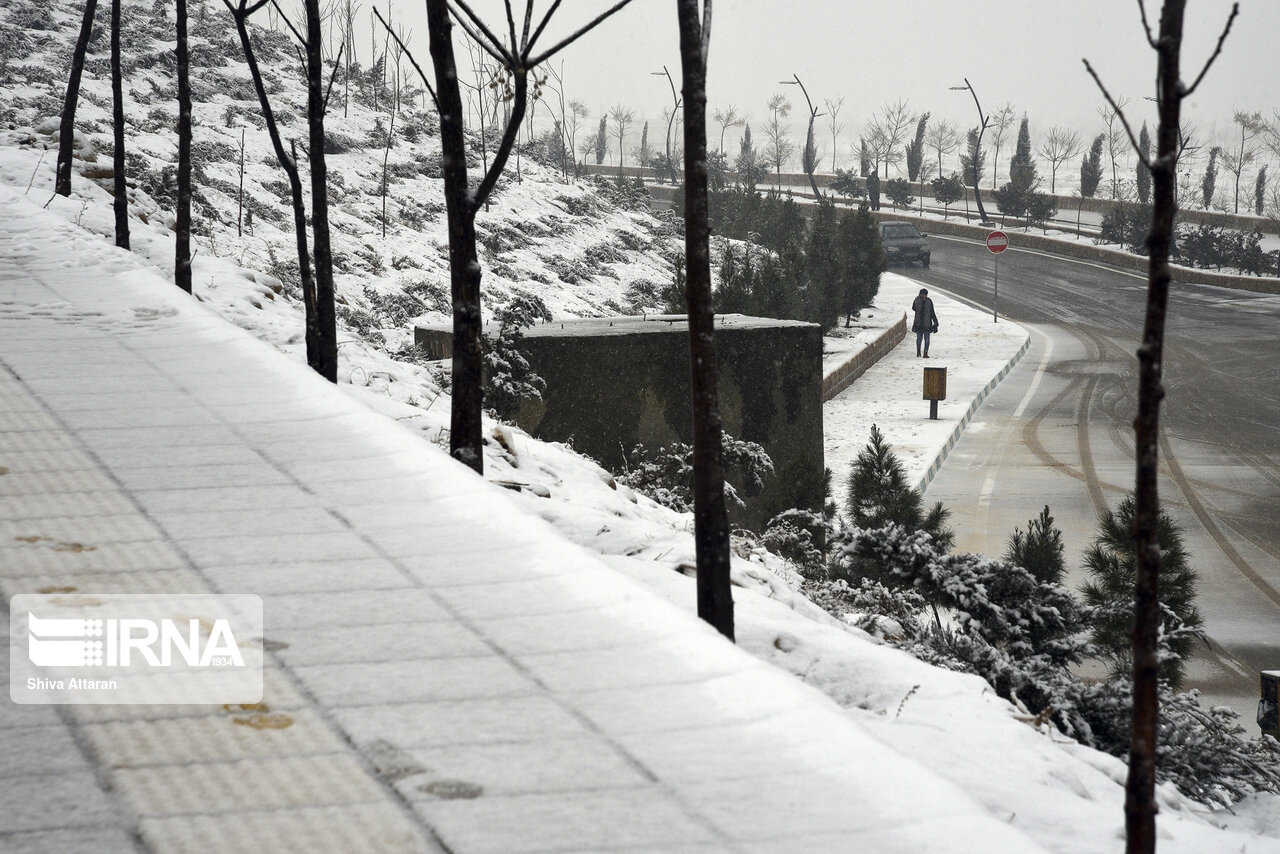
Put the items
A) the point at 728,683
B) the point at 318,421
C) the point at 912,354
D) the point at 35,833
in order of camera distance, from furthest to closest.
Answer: the point at 912,354 → the point at 318,421 → the point at 728,683 → the point at 35,833

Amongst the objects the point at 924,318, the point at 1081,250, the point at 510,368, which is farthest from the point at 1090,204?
the point at 510,368

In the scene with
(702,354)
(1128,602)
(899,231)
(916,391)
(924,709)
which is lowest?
(916,391)

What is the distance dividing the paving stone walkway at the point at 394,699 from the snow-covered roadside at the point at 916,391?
9436 mm

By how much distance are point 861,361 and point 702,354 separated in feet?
61.2

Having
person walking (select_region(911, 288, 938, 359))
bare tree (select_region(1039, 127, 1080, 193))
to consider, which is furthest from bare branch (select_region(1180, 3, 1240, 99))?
bare tree (select_region(1039, 127, 1080, 193))

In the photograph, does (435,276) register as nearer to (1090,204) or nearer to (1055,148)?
(1090,204)

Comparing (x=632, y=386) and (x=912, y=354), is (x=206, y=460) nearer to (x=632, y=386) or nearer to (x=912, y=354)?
(x=632, y=386)

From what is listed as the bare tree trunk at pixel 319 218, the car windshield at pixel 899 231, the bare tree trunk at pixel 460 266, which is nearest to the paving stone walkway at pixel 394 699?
the bare tree trunk at pixel 460 266

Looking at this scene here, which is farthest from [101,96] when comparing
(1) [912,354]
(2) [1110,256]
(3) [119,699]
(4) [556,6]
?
(2) [1110,256]

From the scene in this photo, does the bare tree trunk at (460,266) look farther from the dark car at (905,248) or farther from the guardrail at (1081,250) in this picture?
the dark car at (905,248)

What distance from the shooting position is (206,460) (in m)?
4.71

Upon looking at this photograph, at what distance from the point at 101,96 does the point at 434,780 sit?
28.4 m

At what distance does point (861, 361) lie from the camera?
23.2 meters

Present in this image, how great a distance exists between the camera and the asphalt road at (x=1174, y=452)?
10.0 metres
